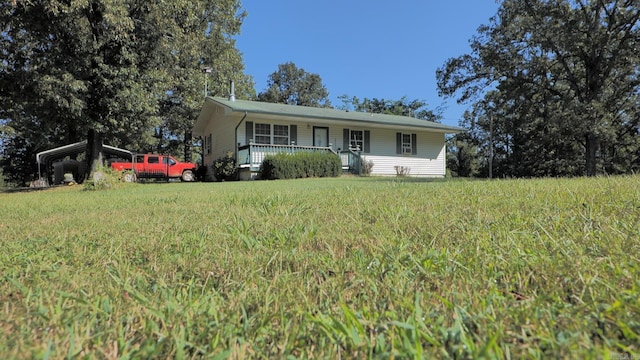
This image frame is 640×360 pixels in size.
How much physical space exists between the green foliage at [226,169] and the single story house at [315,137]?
0.34 meters

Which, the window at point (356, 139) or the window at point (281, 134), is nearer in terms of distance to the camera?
the window at point (281, 134)

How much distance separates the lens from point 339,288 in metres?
1.59

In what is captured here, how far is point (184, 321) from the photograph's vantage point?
129cm

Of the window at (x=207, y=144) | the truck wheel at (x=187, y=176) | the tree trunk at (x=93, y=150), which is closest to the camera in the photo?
the tree trunk at (x=93, y=150)

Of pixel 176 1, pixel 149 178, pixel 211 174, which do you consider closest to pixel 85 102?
pixel 176 1

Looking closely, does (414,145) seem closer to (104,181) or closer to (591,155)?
(591,155)

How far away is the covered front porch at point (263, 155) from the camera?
1617cm

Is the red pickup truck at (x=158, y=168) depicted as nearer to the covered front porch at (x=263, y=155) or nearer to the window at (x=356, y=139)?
the covered front porch at (x=263, y=155)

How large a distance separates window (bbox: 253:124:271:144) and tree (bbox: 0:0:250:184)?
508cm

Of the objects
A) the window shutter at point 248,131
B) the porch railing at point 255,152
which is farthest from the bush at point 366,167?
the window shutter at point 248,131

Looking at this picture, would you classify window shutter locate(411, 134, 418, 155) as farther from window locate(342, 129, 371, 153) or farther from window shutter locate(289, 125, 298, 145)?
window shutter locate(289, 125, 298, 145)

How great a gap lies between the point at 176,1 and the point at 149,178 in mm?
12356

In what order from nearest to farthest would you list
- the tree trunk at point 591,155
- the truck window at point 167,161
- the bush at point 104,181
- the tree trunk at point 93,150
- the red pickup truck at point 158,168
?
the bush at point 104,181 → the tree trunk at point 93,150 → the tree trunk at point 591,155 → the red pickup truck at point 158,168 → the truck window at point 167,161

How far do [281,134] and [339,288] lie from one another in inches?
691
